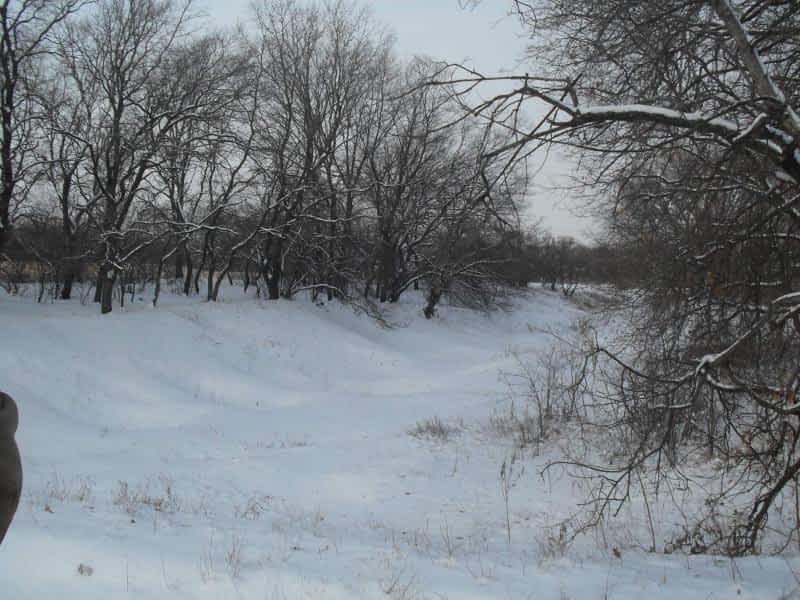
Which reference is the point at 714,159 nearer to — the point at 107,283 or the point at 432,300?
the point at 107,283

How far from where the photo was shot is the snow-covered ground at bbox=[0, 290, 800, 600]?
409 centimetres

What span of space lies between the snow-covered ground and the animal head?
263 centimetres

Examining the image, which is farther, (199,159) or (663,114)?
(199,159)

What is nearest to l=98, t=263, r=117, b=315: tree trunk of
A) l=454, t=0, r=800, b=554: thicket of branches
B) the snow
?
l=454, t=0, r=800, b=554: thicket of branches

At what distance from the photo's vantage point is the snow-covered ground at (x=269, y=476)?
13.4 feet

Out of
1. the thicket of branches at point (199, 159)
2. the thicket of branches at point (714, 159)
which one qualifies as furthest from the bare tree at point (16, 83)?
the thicket of branches at point (714, 159)

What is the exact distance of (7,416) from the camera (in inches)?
58.1

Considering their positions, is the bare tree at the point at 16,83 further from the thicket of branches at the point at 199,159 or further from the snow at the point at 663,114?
the snow at the point at 663,114

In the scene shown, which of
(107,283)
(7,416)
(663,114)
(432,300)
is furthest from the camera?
(432,300)

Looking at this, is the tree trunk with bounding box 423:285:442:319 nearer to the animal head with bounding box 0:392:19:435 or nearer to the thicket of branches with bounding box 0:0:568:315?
the thicket of branches with bounding box 0:0:568:315

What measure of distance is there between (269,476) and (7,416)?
23.7ft

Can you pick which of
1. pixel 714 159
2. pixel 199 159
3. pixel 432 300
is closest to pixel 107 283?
pixel 199 159

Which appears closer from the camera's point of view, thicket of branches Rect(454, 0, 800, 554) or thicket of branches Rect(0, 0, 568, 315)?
thicket of branches Rect(454, 0, 800, 554)

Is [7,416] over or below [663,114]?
below
